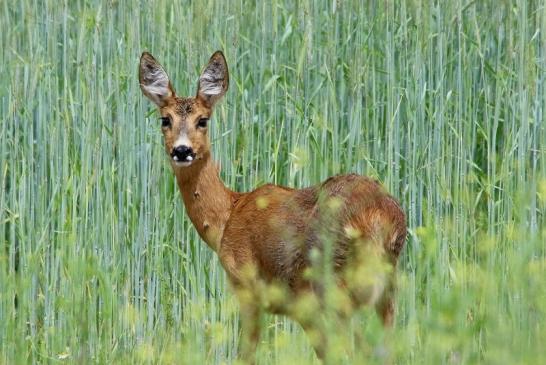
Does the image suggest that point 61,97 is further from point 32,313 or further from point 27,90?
point 32,313

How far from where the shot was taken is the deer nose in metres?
5.09

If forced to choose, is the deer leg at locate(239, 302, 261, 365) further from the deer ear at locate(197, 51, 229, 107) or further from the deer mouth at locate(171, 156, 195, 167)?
the deer ear at locate(197, 51, 229, 107)

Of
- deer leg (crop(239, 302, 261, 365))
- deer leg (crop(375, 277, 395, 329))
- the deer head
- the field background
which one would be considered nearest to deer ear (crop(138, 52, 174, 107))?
the deer head

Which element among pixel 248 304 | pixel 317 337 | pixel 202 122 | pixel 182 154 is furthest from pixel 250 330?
pixel 202 122

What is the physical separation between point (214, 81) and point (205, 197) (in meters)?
0.50

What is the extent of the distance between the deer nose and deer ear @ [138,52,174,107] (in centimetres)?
33

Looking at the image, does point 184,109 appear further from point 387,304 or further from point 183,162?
point 387,304

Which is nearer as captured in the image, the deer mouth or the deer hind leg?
the deer hind leg

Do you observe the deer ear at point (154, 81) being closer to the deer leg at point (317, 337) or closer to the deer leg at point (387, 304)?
the deer leg at point (317, 337)

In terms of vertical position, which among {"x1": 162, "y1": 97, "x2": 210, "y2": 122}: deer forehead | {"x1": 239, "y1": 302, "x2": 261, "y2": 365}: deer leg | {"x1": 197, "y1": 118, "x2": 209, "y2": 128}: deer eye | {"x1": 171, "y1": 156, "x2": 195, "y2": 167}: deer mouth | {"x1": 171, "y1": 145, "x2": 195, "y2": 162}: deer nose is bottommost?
{"x1": 239, "y1": 302, "x2": 261, "y2": 365}: deer leg

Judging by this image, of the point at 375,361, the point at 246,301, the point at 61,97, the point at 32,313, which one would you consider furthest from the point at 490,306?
the point at 61,97

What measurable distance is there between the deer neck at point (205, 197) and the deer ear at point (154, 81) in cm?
30

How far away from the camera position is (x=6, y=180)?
625 centimetres

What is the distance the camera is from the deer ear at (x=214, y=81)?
5.40m
